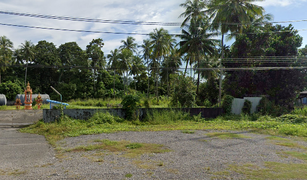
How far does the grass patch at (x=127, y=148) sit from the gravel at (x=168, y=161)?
302 millimetres

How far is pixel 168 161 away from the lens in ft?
20.0

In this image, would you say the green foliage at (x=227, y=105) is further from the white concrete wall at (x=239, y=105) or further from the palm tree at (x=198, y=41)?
the palm tree at (x=198, y=41)

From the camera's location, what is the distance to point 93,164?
583cm

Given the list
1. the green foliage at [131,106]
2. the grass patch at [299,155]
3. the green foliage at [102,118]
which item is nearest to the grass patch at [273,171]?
the grass patch at [299,155]

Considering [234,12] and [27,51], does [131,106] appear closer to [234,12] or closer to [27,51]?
[234,12]

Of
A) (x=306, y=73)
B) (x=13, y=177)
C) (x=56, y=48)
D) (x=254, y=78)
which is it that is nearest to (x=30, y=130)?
(x=13, y=177)

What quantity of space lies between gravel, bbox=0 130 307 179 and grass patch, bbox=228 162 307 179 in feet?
0.79

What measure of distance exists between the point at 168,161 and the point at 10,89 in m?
42.2

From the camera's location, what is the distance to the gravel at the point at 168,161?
5.08 meters

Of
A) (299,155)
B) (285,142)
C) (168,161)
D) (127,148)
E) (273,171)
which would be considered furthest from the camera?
(285,142)

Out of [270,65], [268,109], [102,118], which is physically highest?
[270,65]

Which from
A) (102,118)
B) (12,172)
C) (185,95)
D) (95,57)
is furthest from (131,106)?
(95,57)

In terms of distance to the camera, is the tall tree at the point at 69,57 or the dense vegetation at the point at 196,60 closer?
the dense vegetation at the point at 196,60

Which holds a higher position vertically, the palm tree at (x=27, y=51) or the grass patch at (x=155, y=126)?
the palm tree at (x=27, y=51)
